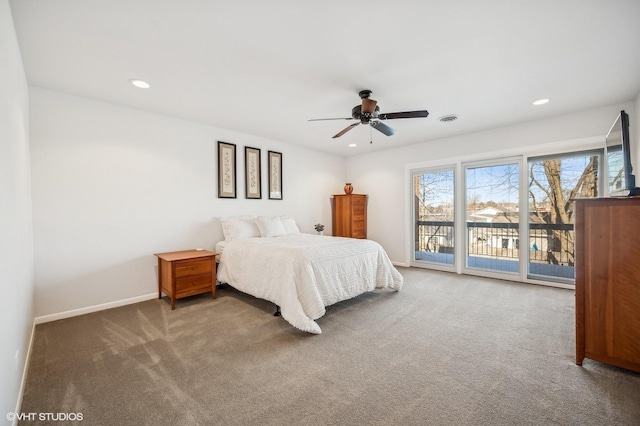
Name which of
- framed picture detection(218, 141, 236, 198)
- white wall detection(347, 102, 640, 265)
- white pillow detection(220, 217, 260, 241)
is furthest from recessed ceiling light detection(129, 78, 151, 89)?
white wall detection(347, 102, 640, 265)

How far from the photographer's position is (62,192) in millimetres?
3006

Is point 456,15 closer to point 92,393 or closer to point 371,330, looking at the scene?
point 371,330

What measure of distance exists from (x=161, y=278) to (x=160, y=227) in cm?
69

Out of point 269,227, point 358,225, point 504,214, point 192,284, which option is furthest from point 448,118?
point 192,284

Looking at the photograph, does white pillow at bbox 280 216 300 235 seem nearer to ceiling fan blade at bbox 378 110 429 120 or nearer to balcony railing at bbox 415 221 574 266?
ceiling fan blade at bbox 378 110 429 120

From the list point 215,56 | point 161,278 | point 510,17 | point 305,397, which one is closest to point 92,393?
point 305,397

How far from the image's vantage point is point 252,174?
477 cm

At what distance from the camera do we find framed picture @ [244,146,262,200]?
184 inches

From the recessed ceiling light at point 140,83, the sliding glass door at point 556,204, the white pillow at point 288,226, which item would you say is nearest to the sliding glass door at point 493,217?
the sliding glass door at point 556,204

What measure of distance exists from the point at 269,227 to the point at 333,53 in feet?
9.09

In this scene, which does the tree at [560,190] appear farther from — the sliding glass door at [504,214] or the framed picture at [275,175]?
the framed picture at [275,175]

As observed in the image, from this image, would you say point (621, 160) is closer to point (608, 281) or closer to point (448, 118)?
point (608, 281)

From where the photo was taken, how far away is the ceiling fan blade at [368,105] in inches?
116

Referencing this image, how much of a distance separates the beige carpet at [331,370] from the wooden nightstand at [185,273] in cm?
28
